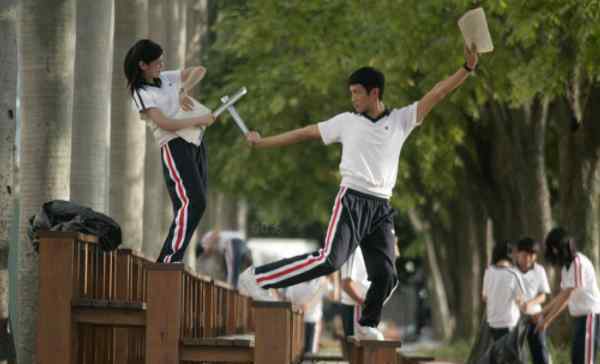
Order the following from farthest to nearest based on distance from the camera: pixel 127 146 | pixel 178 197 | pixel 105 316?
pixel 127 146 → pixel 178 197 → pixel 105 316

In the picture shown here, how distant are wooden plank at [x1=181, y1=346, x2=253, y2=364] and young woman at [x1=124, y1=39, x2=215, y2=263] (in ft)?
3.25

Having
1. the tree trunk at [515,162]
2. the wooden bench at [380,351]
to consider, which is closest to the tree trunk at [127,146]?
the tree trunk at [515,162]

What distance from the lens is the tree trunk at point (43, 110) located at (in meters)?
12.7

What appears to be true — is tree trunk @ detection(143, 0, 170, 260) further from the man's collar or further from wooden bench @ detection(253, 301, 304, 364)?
wooden bench @ detection(253, 301, 304, 364)

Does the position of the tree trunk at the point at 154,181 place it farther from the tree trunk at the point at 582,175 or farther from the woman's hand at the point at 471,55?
the woman's hand at the point at 471,55

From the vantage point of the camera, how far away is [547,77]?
20.6 meters

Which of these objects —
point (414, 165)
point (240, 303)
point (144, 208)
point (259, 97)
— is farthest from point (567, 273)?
point (414, 165)

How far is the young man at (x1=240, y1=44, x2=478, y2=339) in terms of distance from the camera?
432 inches

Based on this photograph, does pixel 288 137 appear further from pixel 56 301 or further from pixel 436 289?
pixel 436 289

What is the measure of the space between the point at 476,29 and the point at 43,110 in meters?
3.82

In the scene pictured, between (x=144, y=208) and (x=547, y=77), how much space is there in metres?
5.78

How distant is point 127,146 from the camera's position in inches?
716

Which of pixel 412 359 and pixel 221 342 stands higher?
pixel 221 342

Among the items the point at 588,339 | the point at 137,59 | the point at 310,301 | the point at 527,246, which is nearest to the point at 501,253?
the point at 527,246
